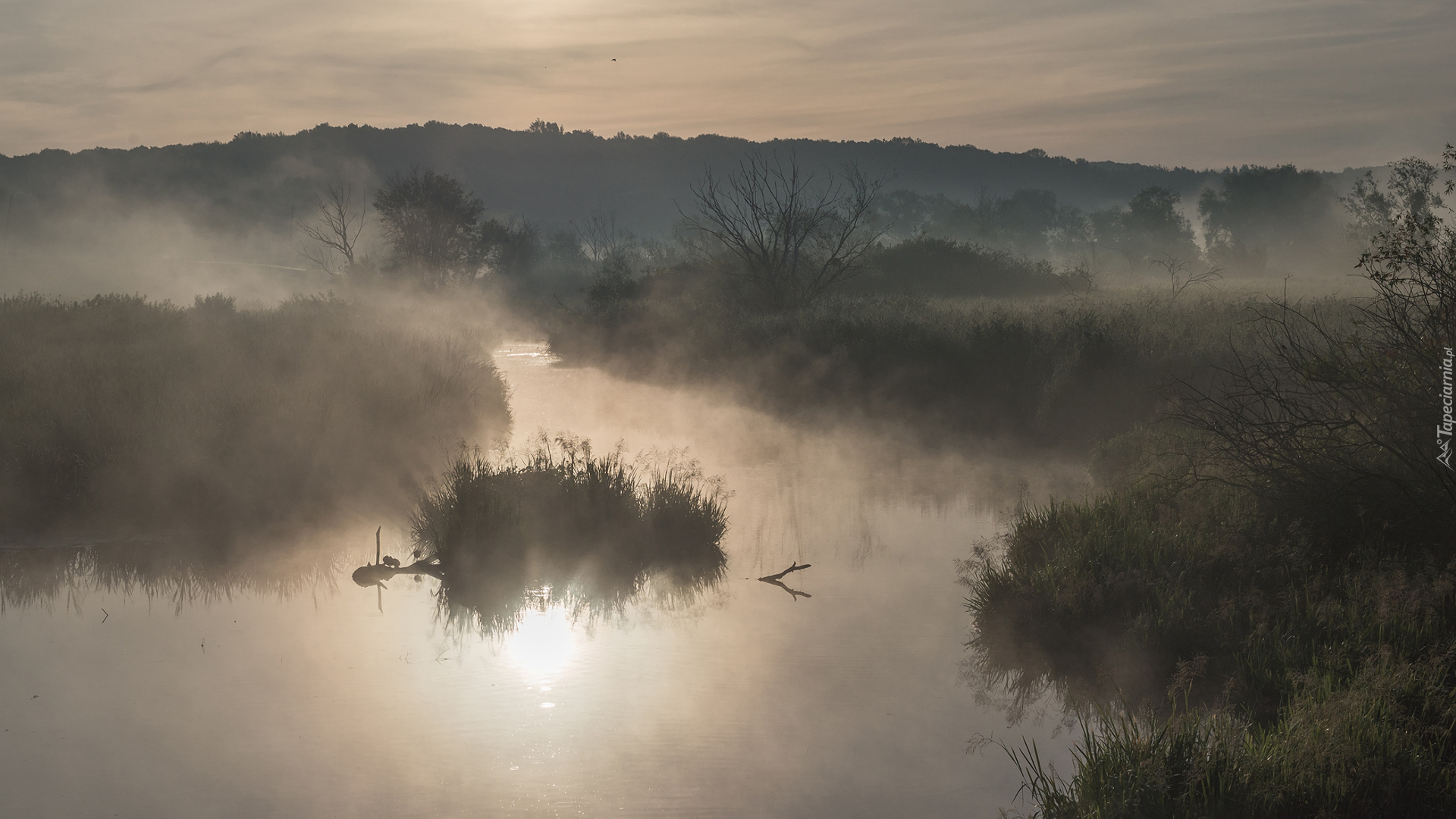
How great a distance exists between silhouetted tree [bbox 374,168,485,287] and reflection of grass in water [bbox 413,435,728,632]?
4069 centimetres

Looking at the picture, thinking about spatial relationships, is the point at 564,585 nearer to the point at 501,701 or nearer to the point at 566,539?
the point at 566,539

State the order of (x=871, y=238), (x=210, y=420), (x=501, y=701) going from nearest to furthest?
(x=501, y=701) < (x=210, y=420) < (x=871, y=238)

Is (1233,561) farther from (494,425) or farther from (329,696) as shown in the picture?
(494,425)

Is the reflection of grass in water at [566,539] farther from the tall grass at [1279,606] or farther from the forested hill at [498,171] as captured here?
the forested hill at [498,171]

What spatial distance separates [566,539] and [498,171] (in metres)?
150

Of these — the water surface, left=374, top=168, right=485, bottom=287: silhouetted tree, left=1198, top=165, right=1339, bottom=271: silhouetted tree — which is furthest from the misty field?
left=1198, top=165, right=1339, bottom=271: silhouetted tree

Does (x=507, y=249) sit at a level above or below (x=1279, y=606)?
above

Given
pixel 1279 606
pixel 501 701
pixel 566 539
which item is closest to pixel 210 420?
pixel 566 539

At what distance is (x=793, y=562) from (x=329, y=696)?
4835 millimetres

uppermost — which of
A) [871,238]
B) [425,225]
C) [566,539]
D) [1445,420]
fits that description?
[425,225]

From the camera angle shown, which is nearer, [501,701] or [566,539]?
[501,701]

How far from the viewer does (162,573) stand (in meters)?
9.84

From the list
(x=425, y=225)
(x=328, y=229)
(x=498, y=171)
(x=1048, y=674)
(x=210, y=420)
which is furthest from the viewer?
(x=498, y=171)

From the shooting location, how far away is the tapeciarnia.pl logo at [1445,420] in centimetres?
713
